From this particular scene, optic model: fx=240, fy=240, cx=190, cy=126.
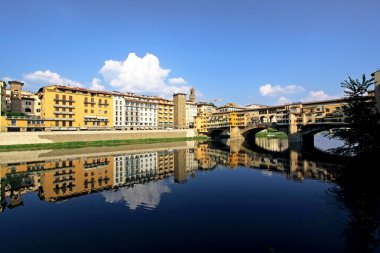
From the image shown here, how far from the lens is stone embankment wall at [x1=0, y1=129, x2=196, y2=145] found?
5920 centimetres

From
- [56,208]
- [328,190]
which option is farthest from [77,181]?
[328,190]

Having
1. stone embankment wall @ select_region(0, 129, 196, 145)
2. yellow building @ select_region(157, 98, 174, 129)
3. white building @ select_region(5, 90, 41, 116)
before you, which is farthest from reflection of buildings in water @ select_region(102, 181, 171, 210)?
yellow building @ select_region(157, 98, 174, 129)

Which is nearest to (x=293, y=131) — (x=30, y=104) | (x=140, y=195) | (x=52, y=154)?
(x=140, y=195)

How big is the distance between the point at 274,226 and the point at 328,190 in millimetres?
11483

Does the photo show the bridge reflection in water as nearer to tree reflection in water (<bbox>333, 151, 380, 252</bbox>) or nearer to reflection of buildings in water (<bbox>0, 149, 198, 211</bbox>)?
reflection of buildings in water (<bbox>0, 149, 198, 211</bbox>)

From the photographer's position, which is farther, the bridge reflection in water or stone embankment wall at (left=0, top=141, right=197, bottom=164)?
stone embankment wall at (left=0, top=141, right=197, bottom=164)

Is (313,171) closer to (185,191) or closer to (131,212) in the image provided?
(185,191)

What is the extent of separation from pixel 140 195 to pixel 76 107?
2955 inches

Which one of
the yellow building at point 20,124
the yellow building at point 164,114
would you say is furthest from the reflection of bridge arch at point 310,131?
the yellow building at point 20,124

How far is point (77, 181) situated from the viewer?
28219 mm

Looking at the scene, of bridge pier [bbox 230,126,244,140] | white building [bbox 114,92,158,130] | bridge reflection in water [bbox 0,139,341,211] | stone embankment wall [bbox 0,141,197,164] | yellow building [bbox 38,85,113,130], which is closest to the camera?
bridge reflection in water [bbox 0,139,341,211]

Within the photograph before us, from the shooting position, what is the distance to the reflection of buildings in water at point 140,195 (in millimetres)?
19722

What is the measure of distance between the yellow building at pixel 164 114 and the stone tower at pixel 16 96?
188ft

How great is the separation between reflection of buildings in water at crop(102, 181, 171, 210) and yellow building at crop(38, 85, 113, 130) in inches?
2649
